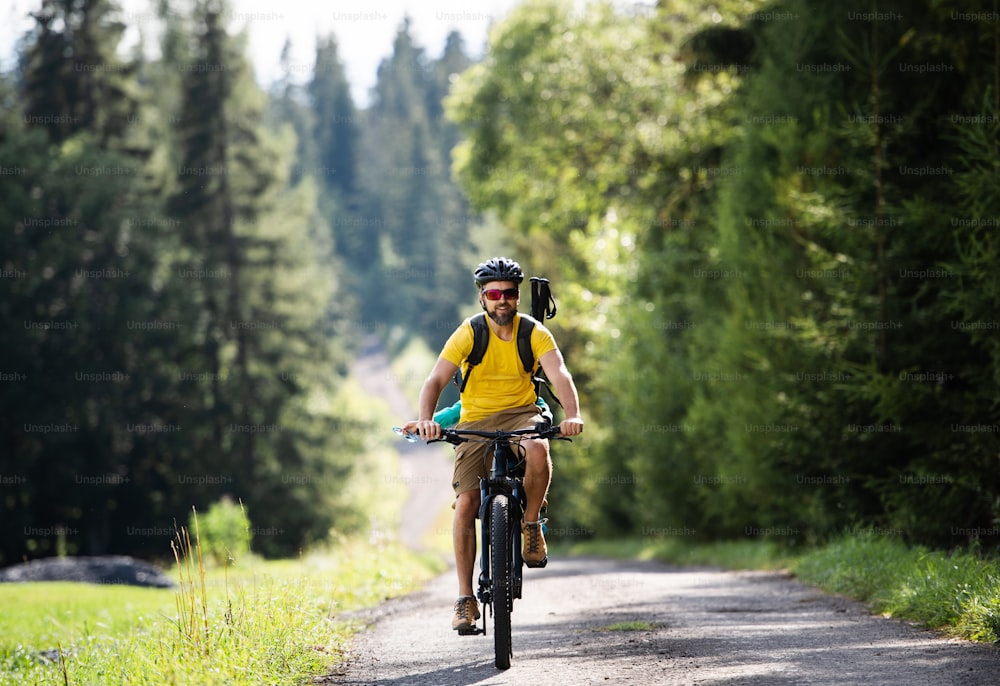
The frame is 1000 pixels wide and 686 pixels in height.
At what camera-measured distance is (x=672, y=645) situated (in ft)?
24.8

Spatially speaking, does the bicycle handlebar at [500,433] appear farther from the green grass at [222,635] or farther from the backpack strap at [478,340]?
the green grass at [222,635]

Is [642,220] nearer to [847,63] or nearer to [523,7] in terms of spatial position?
[523,7]

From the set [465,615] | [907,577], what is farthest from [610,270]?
[465,615]

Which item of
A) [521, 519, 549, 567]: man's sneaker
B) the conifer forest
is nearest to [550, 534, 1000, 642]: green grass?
the conifer forest

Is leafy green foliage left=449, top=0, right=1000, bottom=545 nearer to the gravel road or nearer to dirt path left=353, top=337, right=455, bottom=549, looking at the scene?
the gravel road

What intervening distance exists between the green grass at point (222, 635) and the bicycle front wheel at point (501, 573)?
4.10ft

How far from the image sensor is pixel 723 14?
23766mm

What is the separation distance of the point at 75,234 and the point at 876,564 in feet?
109

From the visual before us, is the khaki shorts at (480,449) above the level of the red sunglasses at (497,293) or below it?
below

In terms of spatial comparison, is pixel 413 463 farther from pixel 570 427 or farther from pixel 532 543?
pixel 570 427

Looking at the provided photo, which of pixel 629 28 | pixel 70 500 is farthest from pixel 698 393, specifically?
pixel 70 500

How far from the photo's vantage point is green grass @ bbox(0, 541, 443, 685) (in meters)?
6.75

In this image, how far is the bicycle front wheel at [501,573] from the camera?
6.95 meters

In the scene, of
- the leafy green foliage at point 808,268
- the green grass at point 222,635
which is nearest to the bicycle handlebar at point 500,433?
the green grass at point 222,635
